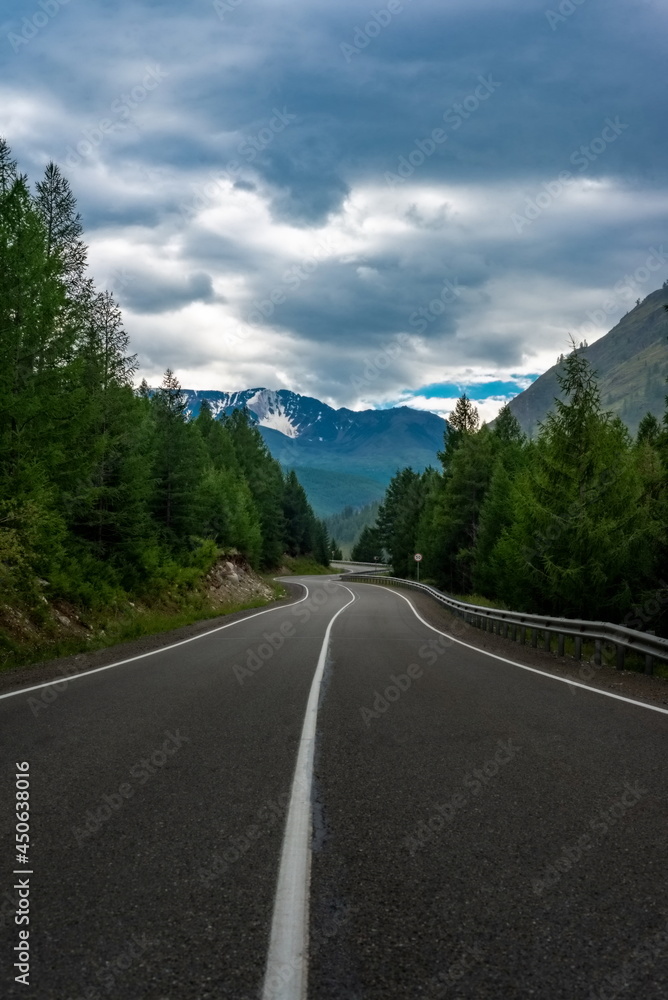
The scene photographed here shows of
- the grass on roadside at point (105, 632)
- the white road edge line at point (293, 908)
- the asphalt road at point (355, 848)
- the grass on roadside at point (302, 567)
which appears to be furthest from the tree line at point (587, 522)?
the grass on roadside at point (302, 567)

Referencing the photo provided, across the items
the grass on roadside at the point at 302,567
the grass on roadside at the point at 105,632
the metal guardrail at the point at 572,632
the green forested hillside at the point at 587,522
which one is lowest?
the grass on roadside at the point at 302,567

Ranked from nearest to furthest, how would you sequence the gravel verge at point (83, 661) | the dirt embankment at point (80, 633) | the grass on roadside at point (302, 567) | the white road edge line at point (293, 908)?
the white road edge line at point (293, 908)
the gravel verge at point (83, 661)
the dirt embankment at point (80, 633)
the grass on roadside at point (302, 567)

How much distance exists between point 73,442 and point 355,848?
1896 cm

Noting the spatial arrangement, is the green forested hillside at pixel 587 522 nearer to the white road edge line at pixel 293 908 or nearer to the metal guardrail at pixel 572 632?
the metal guardrail at pixel 572 632

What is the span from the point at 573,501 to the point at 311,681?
60.7 ft

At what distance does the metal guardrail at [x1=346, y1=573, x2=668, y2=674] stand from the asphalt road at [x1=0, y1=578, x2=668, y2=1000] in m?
4.08

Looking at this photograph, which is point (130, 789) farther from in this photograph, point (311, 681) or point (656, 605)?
point (656, 605)

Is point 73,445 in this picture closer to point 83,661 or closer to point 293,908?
point 83,661

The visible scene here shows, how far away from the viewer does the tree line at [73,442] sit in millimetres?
16859

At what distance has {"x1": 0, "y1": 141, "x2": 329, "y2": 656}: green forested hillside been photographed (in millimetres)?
16828

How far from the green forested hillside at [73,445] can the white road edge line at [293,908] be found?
9.99 metres

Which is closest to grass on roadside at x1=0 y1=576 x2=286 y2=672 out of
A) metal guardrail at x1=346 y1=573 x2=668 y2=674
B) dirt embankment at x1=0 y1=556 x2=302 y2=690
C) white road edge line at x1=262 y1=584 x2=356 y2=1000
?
dirt embankment at x1=0 y1=556 x2=302 y2=690

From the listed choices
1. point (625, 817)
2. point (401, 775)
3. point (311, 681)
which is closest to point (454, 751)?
point (401, 775)

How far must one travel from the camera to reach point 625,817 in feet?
15.4
